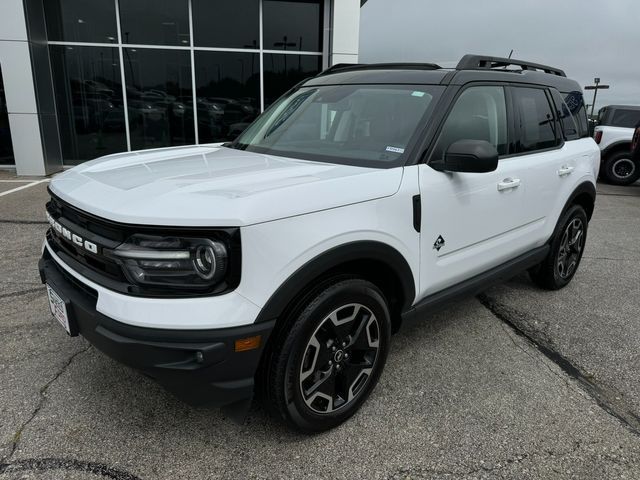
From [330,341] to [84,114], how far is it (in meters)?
10.7

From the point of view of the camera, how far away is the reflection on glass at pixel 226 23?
35.3 ft

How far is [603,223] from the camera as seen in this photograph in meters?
7.46

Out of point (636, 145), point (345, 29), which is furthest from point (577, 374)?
point (636, 145)

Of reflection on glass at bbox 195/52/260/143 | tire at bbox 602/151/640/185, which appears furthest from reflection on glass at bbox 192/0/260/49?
tire at bbox 602/151/640/185

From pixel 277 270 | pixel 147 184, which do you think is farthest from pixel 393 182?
pixel 147 184

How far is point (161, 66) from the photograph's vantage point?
10.9m

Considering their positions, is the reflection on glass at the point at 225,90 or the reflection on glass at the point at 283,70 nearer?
the reflection on glass at the point at 225,90

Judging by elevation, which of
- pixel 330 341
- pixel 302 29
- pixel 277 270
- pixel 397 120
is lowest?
pixel 330 341

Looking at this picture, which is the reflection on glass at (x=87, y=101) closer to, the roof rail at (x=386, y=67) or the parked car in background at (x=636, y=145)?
the roof rail at (x=386, y=67)

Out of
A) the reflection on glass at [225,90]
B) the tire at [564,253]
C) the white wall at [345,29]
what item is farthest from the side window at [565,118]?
the reflection on glass at [225,90]

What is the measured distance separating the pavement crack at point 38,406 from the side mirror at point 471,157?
2.53 metres

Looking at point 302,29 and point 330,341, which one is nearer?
point 330,341

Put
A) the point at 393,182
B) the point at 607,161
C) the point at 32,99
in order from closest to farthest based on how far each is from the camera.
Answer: the point at 393,182 → the point at 32,99 → the point at 607,161

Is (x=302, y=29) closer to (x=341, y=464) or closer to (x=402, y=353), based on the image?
(x=402, y=353)
